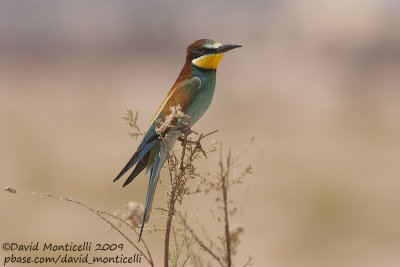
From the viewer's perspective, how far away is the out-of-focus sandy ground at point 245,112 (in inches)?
641

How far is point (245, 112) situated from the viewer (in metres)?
31.4

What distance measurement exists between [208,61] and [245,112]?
2866 centimetres

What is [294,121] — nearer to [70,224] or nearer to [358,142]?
[358,142]

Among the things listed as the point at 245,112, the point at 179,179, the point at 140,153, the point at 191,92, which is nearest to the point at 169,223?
the point at 179,179

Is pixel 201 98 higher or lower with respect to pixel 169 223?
higher

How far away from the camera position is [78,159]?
2342 centimetres

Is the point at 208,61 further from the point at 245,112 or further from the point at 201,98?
the point at 245,112

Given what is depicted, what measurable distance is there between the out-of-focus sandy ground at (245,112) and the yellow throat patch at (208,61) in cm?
67

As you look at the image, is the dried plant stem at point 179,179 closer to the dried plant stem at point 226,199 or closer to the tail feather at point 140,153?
the dried plant stem at point 226,199

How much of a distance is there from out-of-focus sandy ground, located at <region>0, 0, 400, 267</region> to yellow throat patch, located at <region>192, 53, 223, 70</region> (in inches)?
26.4

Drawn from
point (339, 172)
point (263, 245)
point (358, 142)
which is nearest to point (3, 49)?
point (358, 142)

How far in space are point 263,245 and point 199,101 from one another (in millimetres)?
12732

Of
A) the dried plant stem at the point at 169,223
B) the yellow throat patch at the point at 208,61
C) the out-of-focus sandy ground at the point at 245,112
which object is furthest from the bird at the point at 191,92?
the dried plant stem at the point at 169,223

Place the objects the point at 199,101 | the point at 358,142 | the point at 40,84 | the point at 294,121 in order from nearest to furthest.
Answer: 1. the point at 199,101
2. the point at 358,142
3. the point at 294,121
4. the point at 40,84
